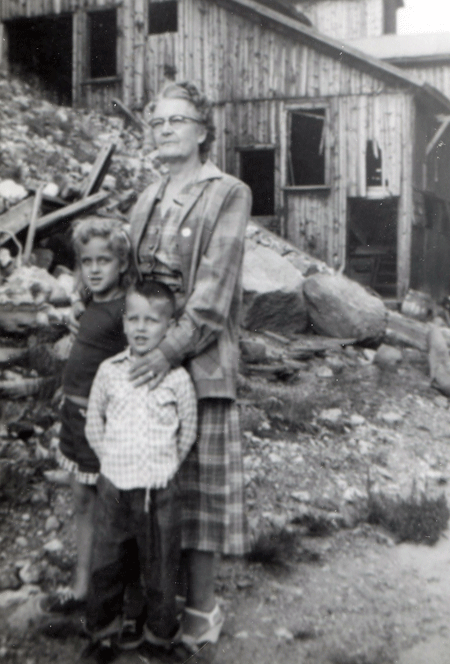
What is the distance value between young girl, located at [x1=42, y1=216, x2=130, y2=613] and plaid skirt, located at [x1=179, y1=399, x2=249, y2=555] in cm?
41

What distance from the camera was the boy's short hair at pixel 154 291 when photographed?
96.4 inches

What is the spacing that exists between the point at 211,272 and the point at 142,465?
76 centimetres

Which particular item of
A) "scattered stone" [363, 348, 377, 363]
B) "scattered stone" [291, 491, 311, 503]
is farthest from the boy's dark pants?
"scattered stone" [363, 348, 377, 363]

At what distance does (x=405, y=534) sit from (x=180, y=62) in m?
12.7

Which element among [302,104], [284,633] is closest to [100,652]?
[284,633]

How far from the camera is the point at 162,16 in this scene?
16297 millimetres

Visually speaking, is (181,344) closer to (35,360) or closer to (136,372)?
(136,372)

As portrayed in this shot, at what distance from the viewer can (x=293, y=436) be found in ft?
18.4

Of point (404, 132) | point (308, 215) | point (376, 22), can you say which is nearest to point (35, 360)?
point (308, 215)

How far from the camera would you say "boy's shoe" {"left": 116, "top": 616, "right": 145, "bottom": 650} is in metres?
2.58

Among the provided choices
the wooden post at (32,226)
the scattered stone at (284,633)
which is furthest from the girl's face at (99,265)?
the wooden post at (32,226)

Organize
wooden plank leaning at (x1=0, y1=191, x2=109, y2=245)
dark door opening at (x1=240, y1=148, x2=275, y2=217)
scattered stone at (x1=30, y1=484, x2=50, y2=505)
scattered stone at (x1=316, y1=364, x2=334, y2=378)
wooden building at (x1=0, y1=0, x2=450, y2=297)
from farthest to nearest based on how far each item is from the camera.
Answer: dark door opening at (x1=240, y1=148, x2=275, y2=217)
wooden building at (x1=0, y1=0, x2=450, y2=297)
scattered stone at (x1=316, y1=364, x2=334, y2=378)
wooden plank leaning at (x1=0, y1=191, x2=109, y2=245)
scattered stone at (x1=30, y1=484, x2=50, y2=505)

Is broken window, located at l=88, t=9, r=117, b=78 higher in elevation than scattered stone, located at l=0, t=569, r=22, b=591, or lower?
higher

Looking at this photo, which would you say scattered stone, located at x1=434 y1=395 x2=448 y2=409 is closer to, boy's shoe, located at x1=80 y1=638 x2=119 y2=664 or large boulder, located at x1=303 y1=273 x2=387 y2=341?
large boulder, located at x1=303 y1=273 x2=387 y2=341
